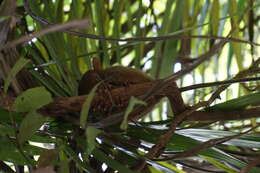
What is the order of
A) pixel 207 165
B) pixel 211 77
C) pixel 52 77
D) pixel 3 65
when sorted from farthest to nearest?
1. pixel 211 77
2. pixel 207 165
3. pixel 52 77
4. pixel 3 65

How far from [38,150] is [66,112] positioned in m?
0.05

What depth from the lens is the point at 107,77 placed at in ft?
1.41

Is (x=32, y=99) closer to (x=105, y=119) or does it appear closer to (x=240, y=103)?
(x=105, y=119)

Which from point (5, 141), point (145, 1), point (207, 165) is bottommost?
point (207, 165)

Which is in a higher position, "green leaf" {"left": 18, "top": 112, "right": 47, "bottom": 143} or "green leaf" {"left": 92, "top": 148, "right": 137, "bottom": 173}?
"green leaf" {"left": 18, "top": 112, "right": 47, "bottom": 143}

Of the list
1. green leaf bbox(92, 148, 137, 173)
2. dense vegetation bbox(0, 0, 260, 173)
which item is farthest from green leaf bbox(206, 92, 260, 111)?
green leaf bbox(92, 148, 137, 173)

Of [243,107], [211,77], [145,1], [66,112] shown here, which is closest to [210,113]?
[243,107]

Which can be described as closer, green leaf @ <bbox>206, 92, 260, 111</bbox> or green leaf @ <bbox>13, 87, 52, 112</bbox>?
green leaf @ <bbox>13, 87, 52, 112</bbox>

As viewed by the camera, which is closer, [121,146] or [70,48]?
[121,146]

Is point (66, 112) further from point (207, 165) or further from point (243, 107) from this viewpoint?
point (207, 165)

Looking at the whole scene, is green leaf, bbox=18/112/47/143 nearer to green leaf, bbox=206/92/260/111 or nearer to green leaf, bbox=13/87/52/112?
green leaf, bbox=13/87/52/112

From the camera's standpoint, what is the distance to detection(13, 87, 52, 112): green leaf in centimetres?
31

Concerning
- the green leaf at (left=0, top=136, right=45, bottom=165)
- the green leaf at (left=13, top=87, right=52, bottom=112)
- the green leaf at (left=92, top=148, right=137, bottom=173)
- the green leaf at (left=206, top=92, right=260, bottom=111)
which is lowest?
the green leaf at (left=92, top=148, right=137, bottom=173)

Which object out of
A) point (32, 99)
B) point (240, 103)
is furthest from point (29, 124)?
point (240, 103)
